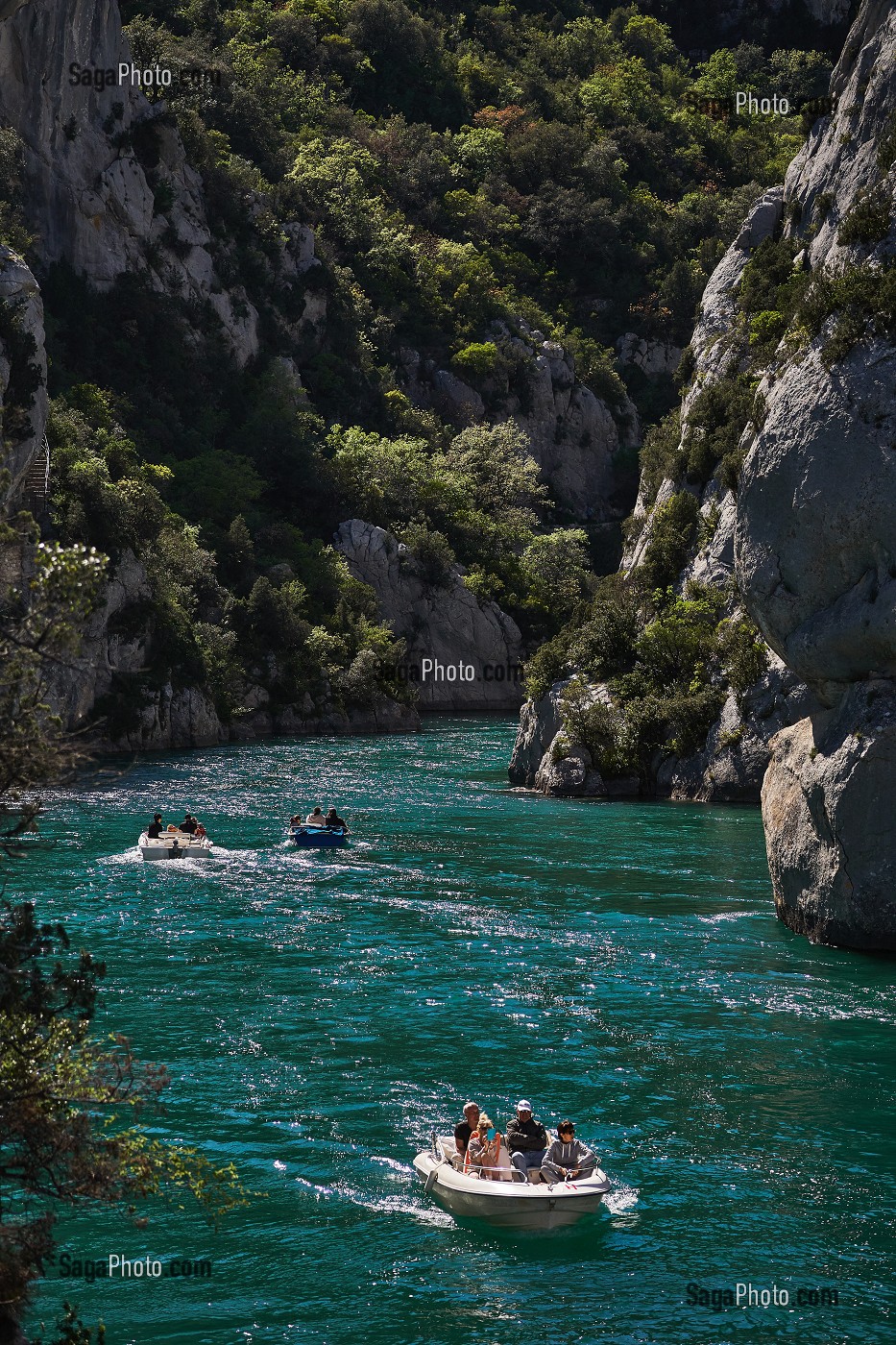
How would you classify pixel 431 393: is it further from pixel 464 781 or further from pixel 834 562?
pixel 834 562

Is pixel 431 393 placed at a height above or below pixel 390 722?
above

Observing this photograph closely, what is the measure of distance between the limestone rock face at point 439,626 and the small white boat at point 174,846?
56.1m

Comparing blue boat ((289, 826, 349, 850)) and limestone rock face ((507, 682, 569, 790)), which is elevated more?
limestone rock face ((507, 682, 569, 790))

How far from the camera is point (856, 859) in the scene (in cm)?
2866

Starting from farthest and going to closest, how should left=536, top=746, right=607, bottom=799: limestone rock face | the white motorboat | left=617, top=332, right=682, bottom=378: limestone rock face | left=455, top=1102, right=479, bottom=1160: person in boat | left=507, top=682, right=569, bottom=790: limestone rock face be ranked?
left=617, top=332, right=682, bottom=378: limestone rock face, left=507, top=682, right=569, bottom=790: limestone rock face, left=536, top=746, right=607, bottom=799: limestone rock face, left=455, top=1102, right=479, bottom=1160: person in boat, the white motorboat

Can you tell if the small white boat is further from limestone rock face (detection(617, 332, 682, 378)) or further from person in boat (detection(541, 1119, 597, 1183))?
limestone rock face (detection(617, 332, 682, 378))

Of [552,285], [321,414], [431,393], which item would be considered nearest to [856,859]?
[321,414]

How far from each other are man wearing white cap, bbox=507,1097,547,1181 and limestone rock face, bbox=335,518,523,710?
78.4 meters

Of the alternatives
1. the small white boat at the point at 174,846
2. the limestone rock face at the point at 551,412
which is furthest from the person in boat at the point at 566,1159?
the limestone rock face at the point at 551,412

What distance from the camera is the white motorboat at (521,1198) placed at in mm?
17578

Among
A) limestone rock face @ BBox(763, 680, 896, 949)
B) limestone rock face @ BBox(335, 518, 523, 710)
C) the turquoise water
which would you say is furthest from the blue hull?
limestone rock face @ BBox(335, 518, 523, 710)

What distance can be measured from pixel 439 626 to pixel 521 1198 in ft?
269

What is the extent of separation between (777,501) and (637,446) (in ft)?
324

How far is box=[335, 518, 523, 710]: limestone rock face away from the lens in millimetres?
98250
